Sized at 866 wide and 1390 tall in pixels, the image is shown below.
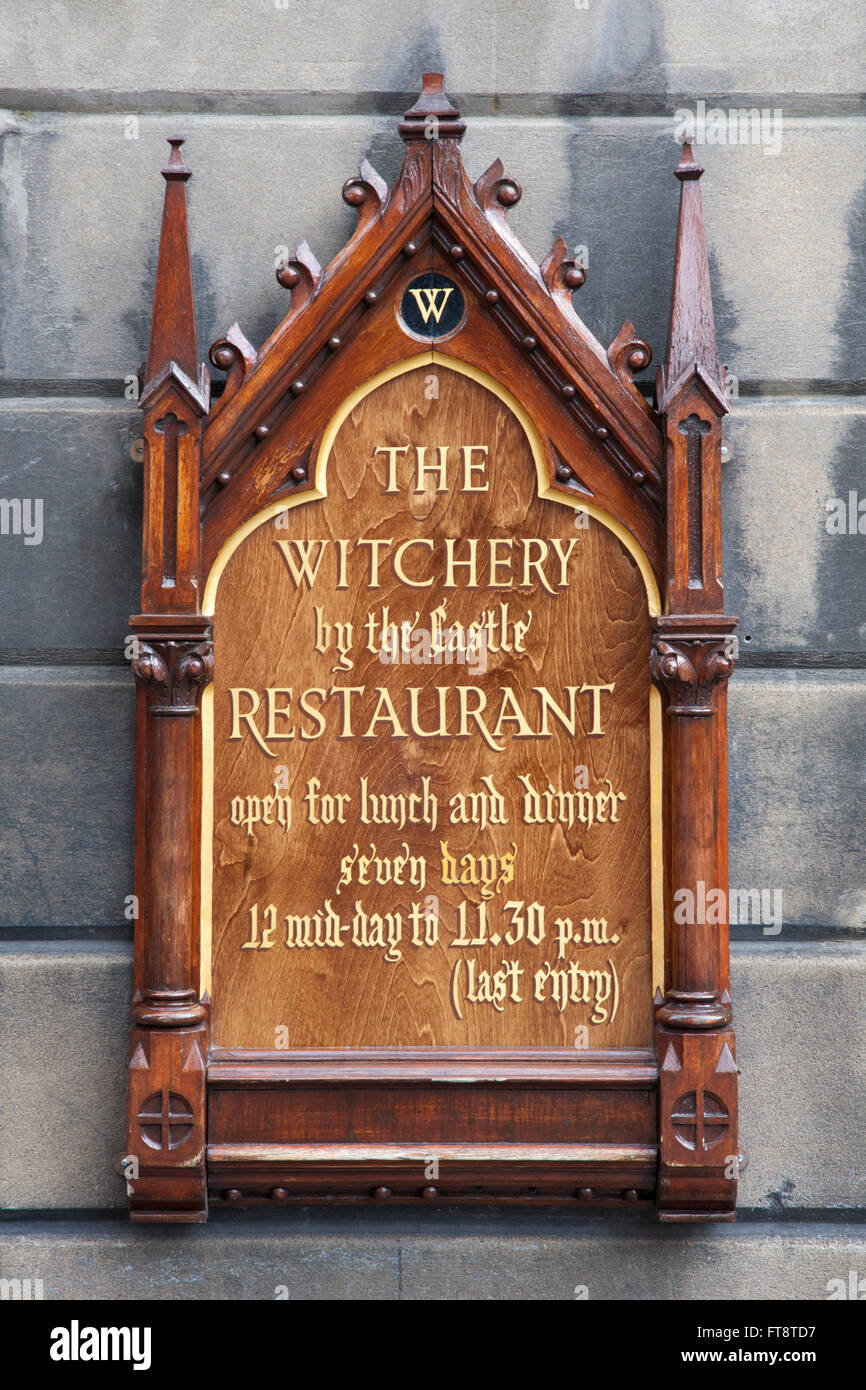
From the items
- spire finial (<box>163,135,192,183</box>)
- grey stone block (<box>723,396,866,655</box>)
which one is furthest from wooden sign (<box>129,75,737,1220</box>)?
grey stone block (<box>723,396,866,655</box>)

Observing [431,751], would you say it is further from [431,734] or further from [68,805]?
[68,805]

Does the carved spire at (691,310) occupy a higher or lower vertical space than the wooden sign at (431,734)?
higher

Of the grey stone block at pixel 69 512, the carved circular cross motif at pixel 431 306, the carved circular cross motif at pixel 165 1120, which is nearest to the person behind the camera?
the carved circular cross motif at pixel 165 1120

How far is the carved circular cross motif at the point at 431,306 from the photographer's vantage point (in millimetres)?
4027

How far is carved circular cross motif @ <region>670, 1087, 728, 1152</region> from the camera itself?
3.89 metres

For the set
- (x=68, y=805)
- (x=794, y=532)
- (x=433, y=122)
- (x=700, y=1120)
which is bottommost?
(x=700, y=1120)

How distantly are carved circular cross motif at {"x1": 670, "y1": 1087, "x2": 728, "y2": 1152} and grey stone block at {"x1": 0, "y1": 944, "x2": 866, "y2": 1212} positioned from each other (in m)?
0.30

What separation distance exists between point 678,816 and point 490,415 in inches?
54.8

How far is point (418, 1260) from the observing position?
4.07 metres

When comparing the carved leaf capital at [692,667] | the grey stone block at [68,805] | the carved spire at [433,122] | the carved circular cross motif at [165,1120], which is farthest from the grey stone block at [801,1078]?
the carved spire at [433,122]

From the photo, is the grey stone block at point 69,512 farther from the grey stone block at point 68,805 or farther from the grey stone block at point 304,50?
the grey stone block at point 304,50

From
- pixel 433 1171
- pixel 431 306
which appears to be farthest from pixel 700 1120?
pixel 431 306

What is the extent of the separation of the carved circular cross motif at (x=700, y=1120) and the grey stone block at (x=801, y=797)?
0.69m

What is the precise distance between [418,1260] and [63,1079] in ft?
4.20
